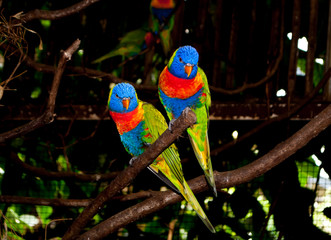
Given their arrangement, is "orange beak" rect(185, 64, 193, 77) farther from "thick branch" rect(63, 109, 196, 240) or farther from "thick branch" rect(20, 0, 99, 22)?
"thick branch" rect(20, 0, 99, 22)

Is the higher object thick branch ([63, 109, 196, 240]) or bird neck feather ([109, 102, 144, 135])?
bird neck feather ([109, 102, 144, 135])

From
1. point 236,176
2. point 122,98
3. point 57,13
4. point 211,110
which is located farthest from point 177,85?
point 211,110

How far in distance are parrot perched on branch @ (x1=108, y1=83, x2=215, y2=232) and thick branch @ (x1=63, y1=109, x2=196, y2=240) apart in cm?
8

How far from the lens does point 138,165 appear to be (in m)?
0.94

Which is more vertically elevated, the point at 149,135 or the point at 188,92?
the point at 188,92

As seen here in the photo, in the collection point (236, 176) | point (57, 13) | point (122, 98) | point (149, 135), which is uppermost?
point (57, 13)

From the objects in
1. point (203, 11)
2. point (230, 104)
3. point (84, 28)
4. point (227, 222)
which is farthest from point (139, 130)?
point (84, 28)

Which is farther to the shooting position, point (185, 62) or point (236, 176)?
point (236, 176)

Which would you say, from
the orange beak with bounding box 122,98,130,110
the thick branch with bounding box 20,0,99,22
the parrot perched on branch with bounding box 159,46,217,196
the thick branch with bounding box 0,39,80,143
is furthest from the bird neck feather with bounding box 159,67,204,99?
the thick branch with bounding box 20,0,99,22

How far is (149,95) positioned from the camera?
190 cm

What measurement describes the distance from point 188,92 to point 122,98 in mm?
179

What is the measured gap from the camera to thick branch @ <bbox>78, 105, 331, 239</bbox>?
1.11 meters

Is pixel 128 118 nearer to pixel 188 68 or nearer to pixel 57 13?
pixel 188 68

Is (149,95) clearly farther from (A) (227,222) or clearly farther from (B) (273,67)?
(A) (227,222)
